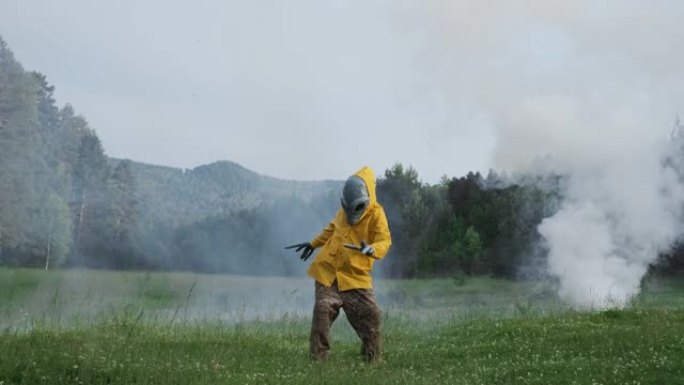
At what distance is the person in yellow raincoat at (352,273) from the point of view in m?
11.0

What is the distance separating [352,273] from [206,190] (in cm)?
2327

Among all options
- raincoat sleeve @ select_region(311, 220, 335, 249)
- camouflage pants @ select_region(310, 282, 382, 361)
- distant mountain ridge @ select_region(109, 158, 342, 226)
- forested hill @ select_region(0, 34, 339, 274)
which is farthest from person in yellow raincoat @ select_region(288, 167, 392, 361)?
distant mountain ridge @ select_region(109, 158, 342, 226)

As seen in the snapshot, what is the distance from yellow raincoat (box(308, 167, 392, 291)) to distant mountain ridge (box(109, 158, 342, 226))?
14.8 metres

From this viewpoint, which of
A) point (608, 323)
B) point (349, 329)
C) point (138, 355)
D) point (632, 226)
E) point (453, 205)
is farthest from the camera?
point (453, 205)

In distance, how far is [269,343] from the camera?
12.6m

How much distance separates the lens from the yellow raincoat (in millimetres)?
11094

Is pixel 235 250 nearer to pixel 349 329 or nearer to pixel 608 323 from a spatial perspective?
pixel 349 329

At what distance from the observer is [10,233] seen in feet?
64.0

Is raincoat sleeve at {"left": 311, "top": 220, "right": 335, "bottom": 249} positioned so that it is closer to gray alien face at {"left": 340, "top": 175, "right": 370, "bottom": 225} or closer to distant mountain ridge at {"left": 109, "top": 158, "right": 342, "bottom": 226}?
gray alien face at {"left": 340, "top": 175, "right": 370, "bottom": 225}

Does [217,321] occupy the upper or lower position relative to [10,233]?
lower

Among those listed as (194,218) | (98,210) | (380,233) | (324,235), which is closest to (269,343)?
(324,235)

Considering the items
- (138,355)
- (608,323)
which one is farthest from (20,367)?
(608,323)

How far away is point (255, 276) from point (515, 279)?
29.9 ft

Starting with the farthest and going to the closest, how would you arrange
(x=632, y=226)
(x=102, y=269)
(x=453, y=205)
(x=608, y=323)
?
(x=453, y=205), (x=632, y=226), (x=102, y=269), (x=608, y=323)
